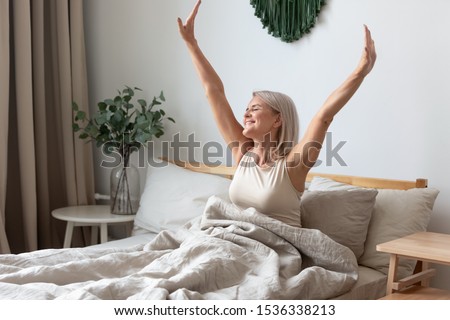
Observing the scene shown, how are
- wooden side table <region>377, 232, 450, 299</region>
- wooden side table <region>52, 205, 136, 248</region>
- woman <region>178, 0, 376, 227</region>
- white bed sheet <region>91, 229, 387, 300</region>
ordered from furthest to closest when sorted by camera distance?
wooden side table <region>52, 205, 136, 248</region>
woman <region>178, 0, 376, 227</region>
white bed sheet <region>91, 229, 387, 300</region>
wooden side table <region>377, 232, 450, 299</region>

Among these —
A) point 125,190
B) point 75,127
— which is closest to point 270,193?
point 125,190

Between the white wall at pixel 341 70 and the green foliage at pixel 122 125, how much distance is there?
0.57 ft

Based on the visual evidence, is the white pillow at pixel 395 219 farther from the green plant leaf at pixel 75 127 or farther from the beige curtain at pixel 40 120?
the beige curtain at pixel 40 120

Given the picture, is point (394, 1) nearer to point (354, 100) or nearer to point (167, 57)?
point (354, 100)

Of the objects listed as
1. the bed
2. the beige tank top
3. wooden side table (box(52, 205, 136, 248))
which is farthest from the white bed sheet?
wooden side table (box(52, 205, 136, 248))

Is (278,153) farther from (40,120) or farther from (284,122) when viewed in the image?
(40,120)

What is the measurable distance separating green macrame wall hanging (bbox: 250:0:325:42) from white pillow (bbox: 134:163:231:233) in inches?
27.9

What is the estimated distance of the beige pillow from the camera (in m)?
2.30

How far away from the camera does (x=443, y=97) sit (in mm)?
2428

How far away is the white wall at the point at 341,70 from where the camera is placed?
246 centimetres

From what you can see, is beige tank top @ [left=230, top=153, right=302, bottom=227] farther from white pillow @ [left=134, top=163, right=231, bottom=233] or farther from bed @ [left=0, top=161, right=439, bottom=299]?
white pillow @ [left=134, top=163, right=231, bottom=233]

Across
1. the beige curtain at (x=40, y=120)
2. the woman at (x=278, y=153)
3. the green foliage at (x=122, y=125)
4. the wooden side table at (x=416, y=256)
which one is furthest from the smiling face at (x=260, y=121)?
the beige curtain at (x=40, y=120)

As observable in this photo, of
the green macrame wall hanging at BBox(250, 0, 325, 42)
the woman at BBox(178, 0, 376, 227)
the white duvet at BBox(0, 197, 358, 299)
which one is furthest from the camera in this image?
the green macrame wall hanging at BBox(250, 0, 325, 42)

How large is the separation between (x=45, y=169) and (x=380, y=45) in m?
1.90
